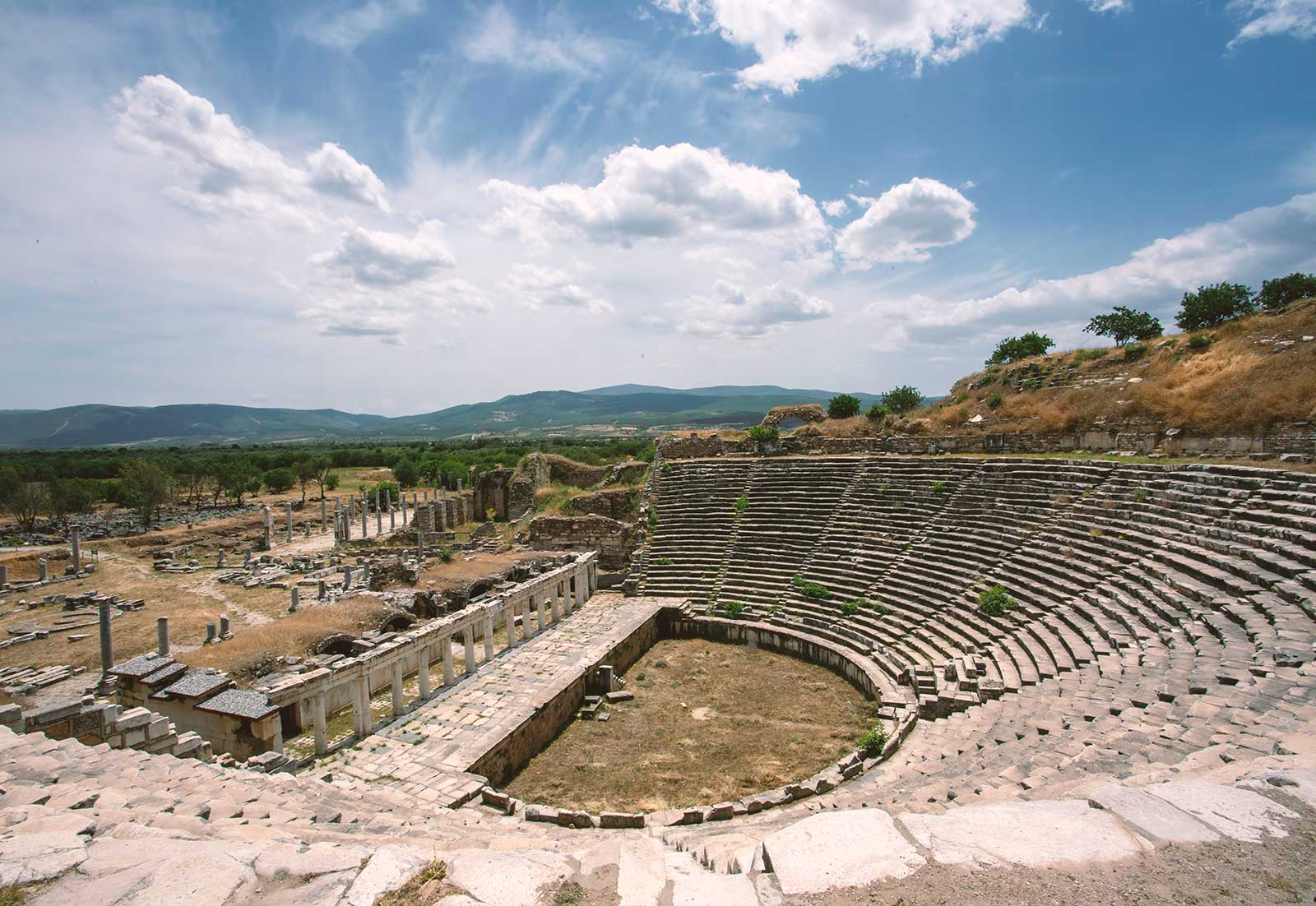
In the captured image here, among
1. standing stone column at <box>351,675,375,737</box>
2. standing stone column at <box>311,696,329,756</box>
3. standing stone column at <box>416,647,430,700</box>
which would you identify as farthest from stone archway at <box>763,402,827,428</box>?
standing stone column at <box>311,696,329,756</box>

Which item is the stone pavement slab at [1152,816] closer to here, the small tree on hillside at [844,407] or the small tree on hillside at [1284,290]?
the small tree on hillside at [844,407]

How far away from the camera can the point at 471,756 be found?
10.6 meters

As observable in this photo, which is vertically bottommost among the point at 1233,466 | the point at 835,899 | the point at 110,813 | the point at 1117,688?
the point at 1117,688

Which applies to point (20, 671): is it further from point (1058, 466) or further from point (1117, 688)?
point (1058, 466)

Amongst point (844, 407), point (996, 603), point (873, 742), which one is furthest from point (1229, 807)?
point (844, 407)

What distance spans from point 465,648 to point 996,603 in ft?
40.7

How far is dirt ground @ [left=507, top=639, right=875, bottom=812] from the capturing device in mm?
10422

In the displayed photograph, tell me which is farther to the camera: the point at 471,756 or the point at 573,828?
the point at 471,756

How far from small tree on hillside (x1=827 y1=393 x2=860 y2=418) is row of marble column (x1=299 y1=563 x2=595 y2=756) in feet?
58.5

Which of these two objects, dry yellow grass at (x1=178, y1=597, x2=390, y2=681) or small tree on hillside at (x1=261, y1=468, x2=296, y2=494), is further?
small tree on hillside at (x1=261, y1=468, x2=296, y2=494)

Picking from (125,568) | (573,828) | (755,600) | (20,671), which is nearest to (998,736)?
(573,828)

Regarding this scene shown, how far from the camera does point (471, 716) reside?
40.8 feet

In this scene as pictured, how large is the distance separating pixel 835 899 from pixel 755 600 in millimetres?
15017

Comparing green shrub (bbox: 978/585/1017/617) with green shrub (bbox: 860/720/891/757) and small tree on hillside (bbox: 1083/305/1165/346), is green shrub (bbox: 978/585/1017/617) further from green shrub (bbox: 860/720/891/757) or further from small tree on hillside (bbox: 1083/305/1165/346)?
small tree on hillside (bbox: 1083/305/1165/346)
